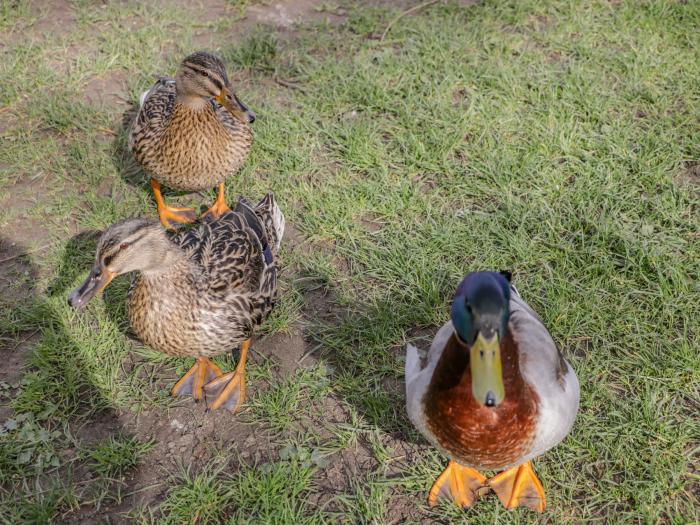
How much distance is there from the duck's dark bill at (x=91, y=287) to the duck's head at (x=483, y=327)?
151 centimetres

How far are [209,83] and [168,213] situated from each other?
0.85m

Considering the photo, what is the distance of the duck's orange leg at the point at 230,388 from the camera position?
3.16 meters

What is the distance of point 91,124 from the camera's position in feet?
15.2

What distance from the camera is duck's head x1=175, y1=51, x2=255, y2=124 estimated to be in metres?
3.62

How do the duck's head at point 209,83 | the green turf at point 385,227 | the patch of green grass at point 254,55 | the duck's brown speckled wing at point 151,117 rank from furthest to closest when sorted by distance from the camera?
the patch of green grass at point 254,55
the duck's brown speckled wing at point 151,117
the duck's head at point 209,83
the green turf at point 385,227

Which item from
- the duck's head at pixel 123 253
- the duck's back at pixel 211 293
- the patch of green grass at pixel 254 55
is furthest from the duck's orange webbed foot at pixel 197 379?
the patch of green grass at pixel 254 55

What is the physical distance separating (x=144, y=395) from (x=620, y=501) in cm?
212

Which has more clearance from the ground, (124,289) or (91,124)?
(91,124)

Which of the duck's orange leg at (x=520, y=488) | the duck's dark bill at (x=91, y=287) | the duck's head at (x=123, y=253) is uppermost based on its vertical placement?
the duck's head at (x=123, y=253)

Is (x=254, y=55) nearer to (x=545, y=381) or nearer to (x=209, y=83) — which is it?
(x=209, y=83)

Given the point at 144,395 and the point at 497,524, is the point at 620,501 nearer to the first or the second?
the point at 497,524

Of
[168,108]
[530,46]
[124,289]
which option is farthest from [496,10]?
[124,289]

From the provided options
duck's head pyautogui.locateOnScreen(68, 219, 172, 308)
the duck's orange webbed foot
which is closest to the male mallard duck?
the duck's orange webbed foot

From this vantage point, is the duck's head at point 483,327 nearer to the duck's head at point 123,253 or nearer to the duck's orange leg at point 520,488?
the duck's orange leg at point 520,488
